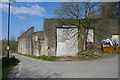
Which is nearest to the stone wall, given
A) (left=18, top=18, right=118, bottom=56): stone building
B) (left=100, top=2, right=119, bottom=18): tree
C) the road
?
(left=18, top=18, right=118, bottom=56): stone building

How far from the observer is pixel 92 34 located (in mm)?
20531

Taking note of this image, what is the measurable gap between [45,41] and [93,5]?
9.50 metres

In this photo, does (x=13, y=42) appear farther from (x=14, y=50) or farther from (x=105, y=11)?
(x=105, y=11)

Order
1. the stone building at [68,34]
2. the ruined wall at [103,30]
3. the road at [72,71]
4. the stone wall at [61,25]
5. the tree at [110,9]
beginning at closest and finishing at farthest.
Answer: the road at [72,71], the stone building at [68,34], the stone wall at [61,25], the ruined wall at [103,30], the tree at [110,9]

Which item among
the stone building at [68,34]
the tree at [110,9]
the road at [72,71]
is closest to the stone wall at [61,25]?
the stone building at [68,34]

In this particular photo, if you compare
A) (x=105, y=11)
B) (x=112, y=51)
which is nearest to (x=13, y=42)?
(x=105, y=11)

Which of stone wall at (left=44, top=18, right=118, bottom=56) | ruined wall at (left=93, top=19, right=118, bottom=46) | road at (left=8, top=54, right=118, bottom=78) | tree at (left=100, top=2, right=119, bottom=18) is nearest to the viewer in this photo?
road at (left=8, top=54, right=118, bottom=78)

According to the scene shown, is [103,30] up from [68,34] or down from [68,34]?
up

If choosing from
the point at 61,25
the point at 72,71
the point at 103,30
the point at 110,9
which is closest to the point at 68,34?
the point at 61,25

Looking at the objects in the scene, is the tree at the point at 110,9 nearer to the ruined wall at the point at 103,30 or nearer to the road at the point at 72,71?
the ruined wall at the point at 103,30

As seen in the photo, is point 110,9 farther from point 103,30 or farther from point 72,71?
point 72,71

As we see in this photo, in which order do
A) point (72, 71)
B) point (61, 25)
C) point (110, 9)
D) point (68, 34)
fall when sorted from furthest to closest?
point (110, 9)
point (61, 25)
point (68, 34)
point (72, 71)

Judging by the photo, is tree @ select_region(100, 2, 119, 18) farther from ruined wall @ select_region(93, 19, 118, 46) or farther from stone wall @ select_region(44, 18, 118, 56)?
stone wall @ select_region(44, 18, 118, 56)

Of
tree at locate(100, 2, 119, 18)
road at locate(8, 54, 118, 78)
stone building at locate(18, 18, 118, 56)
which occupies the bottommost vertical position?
road at locate(8, 54, 118, 78)
